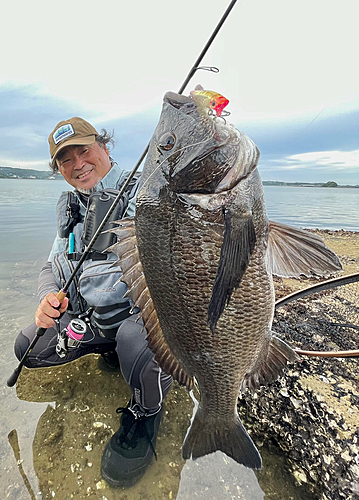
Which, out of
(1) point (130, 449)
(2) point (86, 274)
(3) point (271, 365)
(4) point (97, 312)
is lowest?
(1) point (130, 449)

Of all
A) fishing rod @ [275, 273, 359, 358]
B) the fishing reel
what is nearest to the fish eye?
fishing rod @ [275, 273, 359, 358]

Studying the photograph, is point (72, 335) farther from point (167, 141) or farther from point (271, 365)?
point (167, 141)

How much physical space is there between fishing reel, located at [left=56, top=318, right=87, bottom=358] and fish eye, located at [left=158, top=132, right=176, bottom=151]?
1.80 m

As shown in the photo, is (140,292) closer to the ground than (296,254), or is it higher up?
closer to the ground

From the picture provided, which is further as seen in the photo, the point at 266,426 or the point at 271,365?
the point at 266,426

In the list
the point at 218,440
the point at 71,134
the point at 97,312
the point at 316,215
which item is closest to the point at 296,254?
the point at 218,440

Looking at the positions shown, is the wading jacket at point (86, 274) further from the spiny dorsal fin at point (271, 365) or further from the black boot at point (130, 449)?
the spiny dorsal fin at point (271, 365)

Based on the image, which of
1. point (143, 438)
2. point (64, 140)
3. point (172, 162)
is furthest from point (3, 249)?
point (172, 162)

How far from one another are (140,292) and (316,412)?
5.06 ft

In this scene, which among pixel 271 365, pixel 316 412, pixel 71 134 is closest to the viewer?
pixel 271 365

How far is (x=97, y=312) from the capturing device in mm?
2453

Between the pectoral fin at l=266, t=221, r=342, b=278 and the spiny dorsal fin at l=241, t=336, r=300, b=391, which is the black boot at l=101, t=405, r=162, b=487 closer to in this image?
the spiny dorsal fin at l=241, t=336, r=300, b=391

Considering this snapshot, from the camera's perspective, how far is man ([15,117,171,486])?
2260 millimetres

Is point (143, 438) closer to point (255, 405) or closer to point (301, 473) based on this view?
point (255, 405)
